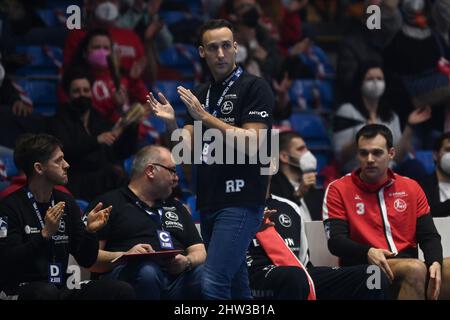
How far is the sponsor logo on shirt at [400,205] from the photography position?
7.48 metres

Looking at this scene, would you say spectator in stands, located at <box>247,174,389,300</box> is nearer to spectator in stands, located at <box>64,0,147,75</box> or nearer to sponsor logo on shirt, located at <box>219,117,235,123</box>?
sponsor logo on shirt, located at <box>219,117,235,123</box>

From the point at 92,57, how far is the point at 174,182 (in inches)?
92.5

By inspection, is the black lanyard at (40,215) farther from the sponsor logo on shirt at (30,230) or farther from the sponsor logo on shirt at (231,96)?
the sponsor logo on shirt at (231,96)

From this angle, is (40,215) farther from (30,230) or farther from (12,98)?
(12,98)

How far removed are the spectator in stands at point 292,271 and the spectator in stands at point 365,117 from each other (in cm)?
267

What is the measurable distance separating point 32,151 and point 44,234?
640mm

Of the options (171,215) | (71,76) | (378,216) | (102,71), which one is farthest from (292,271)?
(102,71)

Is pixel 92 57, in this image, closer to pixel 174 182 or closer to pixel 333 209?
pixel 174 182

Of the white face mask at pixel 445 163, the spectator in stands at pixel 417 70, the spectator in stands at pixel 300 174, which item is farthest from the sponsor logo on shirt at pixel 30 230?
the spectator in stands at pixel 417 70

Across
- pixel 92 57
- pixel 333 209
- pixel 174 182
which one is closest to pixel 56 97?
pixel 92 57

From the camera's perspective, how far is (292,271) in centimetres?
695

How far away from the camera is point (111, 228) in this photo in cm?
715

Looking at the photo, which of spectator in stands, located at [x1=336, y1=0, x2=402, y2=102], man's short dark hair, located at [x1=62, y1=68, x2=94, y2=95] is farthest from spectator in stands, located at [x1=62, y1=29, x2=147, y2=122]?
spectator in stands, located at [x1=336, y1=0, x2=402, y2=102]

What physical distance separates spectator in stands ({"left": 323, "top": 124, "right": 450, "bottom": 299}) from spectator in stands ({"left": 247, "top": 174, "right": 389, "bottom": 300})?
0.50ft
